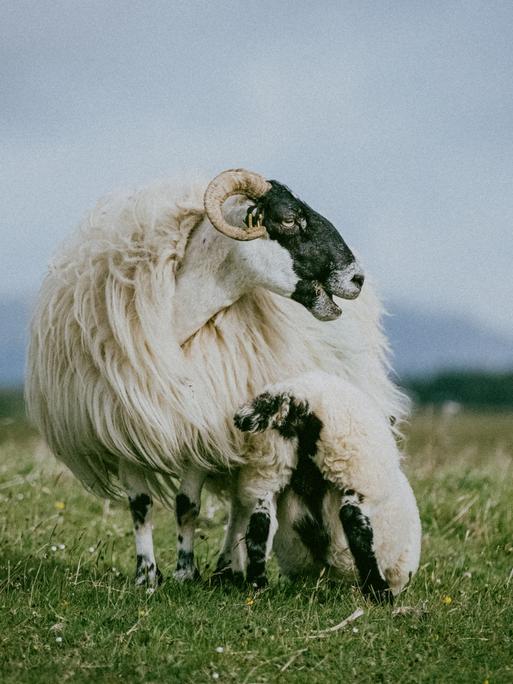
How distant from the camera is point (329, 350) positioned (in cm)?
723

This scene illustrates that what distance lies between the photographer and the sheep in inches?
233

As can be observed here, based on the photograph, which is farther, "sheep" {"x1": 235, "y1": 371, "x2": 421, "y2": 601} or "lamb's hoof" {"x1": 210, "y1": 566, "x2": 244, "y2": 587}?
"lamb's hoof" {"x1": 210, "y1": 566, "x2": 244, "y2": 587}

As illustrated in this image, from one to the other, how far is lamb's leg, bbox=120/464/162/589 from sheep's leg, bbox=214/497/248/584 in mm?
394

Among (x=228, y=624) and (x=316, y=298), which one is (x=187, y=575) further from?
(x=316, y=298)

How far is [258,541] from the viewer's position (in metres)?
5.86

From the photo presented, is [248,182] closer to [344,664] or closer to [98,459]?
[98,459]

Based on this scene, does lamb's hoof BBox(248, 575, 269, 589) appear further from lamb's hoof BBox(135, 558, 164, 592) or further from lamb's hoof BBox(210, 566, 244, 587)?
lamb's hoof BBox(135, 558, 164, 592)

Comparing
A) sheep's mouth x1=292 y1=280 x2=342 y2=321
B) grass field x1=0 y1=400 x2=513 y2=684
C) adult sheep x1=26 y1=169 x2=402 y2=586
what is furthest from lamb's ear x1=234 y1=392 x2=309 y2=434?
grass field x1=0 y1=400 x2=513 y2=684

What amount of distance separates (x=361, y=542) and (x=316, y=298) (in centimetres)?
146

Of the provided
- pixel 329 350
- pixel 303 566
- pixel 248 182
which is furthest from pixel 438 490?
pixel 248 182

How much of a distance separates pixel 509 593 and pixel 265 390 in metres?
2.09

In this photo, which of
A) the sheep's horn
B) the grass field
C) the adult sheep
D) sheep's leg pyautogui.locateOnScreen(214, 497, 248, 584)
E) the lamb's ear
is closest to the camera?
the grass field

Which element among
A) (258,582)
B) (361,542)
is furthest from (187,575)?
(361,542)

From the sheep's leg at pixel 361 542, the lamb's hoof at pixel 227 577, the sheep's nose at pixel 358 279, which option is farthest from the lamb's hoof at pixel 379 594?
the sheep's nose at pixel 358 279
